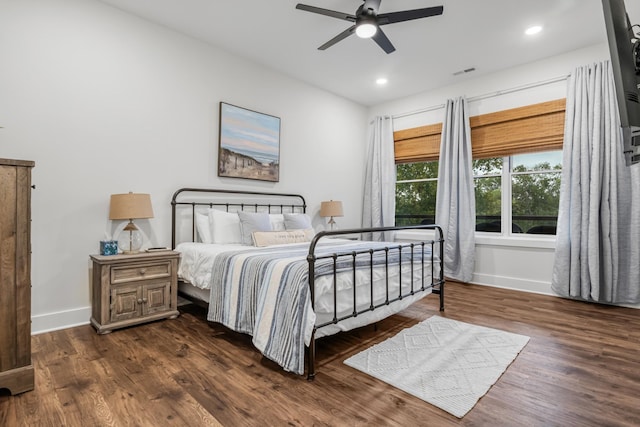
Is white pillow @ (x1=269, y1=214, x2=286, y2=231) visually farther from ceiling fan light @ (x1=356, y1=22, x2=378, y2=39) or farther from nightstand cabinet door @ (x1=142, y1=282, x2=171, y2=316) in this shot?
ceiling fan light @ (x1=356, y1=22, x2=378, y2=39)

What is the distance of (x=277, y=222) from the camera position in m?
→ 3.92

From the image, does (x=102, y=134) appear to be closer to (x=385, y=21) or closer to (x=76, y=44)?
A: (x=76, y=44)

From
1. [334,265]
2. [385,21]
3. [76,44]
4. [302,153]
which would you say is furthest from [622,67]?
[76,44]

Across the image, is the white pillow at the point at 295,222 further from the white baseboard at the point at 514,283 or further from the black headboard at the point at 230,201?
the white baseboard at the point at 514,283

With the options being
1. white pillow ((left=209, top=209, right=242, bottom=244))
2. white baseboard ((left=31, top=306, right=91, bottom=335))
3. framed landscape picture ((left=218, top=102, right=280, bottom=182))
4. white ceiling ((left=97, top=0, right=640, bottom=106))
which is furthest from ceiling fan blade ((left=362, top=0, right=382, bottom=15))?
white baseboard ((left=31, top=306, right=91, bottom=335))

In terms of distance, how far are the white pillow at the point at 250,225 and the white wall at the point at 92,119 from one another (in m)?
0.60

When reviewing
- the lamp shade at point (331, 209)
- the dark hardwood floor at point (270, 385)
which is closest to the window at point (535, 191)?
the dark hardwood floor at point (270, 385)

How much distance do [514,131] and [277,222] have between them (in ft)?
10.6

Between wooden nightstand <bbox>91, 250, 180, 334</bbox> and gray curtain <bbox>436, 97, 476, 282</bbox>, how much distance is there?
3.55 m

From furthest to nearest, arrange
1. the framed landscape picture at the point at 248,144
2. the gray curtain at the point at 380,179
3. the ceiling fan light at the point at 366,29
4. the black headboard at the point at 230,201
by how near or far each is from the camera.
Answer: the gray curtain at the point at 380,179
the framed landscape picture at the point at 248,144
the black headboard at the point at 230,201
the ceiling fan light at the point at 366,29

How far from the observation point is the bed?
1937 mm

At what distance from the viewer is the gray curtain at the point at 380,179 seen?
17.6 feet

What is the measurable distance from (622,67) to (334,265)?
189 centimetres

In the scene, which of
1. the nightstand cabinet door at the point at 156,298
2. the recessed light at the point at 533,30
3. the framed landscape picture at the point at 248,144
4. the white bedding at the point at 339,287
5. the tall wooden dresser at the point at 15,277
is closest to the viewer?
the tall wooden dresser at the point at 15,277
